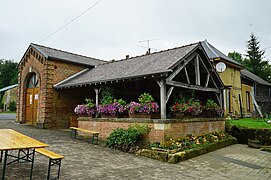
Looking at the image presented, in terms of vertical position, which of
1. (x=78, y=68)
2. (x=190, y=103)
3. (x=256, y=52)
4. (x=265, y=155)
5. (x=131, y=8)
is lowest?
(x=265, y=155)

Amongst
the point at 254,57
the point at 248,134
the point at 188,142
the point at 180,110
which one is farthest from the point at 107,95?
the point at 254,57

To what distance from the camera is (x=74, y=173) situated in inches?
172

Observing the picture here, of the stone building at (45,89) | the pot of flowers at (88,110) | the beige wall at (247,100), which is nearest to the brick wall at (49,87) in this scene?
the stone building at (45,89)

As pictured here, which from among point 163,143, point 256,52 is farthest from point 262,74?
point 163,143

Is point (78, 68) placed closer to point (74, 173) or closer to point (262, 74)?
point (74, 173)

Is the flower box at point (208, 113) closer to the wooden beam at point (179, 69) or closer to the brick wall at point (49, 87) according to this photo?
the wooden beam at point (179, 69)

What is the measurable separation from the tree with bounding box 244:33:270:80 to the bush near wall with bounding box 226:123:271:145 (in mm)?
26438

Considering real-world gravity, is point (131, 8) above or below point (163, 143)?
above

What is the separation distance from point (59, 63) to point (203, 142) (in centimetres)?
968

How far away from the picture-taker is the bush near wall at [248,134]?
8664 mm

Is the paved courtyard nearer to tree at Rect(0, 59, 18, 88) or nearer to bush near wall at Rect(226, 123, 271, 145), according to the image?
bush near wall at Rect(226, 123, 271, 145)

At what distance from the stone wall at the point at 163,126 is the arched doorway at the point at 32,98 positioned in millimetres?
5209

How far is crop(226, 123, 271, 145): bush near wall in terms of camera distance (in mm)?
8664

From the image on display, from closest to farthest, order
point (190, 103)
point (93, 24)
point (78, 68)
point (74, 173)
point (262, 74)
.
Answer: point (74, 173), point (190, 103), point (93, 24), point (78, 68), point (262, 74)
